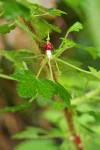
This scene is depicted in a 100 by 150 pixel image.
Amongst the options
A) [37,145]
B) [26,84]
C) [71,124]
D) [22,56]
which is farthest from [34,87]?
[37,145]

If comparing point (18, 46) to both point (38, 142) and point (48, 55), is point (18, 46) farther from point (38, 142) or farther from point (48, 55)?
point (48, 55)

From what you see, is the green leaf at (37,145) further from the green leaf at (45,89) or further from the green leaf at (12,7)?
the green leaf at (12,7)

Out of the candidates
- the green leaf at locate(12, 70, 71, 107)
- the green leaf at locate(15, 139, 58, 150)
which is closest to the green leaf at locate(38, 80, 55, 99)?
the green leaf at locate(12, 70, 71, 107)

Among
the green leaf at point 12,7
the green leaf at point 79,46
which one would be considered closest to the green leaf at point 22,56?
the green leaf at point 79,46

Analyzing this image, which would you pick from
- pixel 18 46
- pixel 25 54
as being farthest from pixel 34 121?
pixel 25 54

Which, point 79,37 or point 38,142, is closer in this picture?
point 38,142

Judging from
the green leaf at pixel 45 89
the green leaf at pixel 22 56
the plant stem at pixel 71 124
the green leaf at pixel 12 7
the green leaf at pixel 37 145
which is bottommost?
the green leaf at pixel 37 145

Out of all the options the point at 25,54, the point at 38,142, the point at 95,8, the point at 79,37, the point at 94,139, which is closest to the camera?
the point at 25,54

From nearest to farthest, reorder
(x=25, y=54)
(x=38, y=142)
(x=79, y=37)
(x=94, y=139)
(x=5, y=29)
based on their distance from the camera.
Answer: (x=5, y=29), (x=25, y=54), (x=94, y=139), (x=38, y=142), (x=79, y=37)

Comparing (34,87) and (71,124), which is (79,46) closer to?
(34,87)
